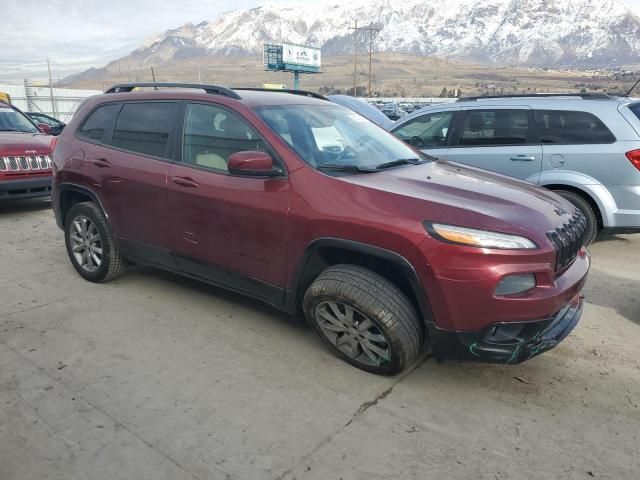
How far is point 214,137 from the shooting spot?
12.4ft

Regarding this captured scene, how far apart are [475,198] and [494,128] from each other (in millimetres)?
3452

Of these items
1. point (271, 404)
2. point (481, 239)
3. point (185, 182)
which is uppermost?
point (185, 182)

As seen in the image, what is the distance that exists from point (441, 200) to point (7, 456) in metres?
2.56

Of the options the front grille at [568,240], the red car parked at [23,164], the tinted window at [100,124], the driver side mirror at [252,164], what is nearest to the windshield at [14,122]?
the red car parked at [23,164]

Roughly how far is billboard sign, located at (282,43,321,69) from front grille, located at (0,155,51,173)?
65414 mm

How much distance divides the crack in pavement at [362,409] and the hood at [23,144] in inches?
263

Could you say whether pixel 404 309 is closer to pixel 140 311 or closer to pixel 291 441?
pixel 291 441

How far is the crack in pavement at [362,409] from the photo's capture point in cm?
250

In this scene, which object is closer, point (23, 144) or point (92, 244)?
point (92, 244)

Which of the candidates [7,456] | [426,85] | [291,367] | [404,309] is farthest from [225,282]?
[426,85]

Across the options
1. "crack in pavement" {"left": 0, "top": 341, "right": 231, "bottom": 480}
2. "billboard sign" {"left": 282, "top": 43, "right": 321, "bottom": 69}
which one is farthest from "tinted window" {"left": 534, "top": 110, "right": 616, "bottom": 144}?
"billboard sign" {"left": 282, "top": 43, "right": 321, "bottom": 69}

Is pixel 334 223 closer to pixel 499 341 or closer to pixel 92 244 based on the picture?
pixel 499 341

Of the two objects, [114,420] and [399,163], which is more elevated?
[399,163]

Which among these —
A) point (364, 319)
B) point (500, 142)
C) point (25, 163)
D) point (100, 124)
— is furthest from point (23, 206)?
point (364, 319)
